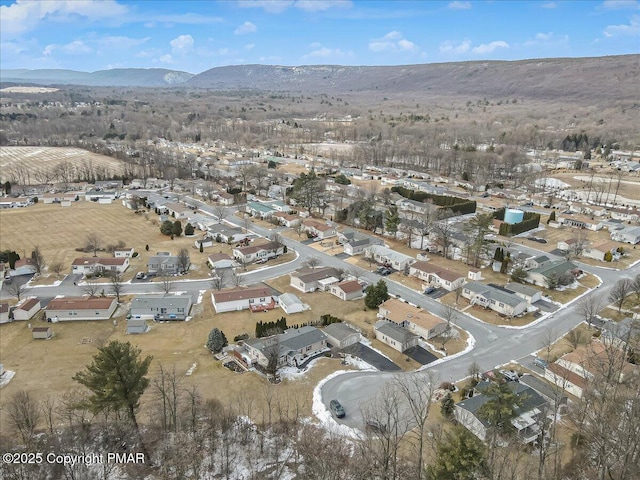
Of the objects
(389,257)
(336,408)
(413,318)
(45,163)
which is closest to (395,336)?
(413,318)

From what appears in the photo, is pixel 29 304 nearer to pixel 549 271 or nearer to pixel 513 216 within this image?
pixel 549 271

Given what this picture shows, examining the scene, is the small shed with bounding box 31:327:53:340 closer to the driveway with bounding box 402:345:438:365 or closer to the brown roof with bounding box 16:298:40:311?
the brown roof with bounding box 16:298:40:311

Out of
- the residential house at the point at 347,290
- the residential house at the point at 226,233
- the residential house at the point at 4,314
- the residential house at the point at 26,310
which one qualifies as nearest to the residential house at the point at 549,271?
the residential house at the point at 347,290

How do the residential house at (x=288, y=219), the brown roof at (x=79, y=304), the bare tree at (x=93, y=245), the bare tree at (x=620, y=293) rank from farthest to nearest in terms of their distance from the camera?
the residential house at (x=288, y=219)
the bare tree at (x=93, y=245)
the bare tree at (x=620, y=293)
the brown roof at (x=79, y=304)

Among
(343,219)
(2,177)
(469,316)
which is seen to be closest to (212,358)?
(469,316)

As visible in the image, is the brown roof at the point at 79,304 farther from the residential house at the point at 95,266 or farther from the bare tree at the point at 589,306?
the bare tree at the point at 589,306

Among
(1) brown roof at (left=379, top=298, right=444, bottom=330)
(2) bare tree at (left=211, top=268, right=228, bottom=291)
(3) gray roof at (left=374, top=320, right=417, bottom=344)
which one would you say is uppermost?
(1) brown roof at (left=379, top=298, right=444, bottom=330)

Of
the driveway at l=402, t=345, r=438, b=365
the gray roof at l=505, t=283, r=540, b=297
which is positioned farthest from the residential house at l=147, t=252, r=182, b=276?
the gray roof at l=505, t=283, r=540, b=297

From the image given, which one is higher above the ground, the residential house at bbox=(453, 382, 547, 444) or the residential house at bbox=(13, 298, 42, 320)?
the residential house at bbox=(453, 382, 547, 444)
